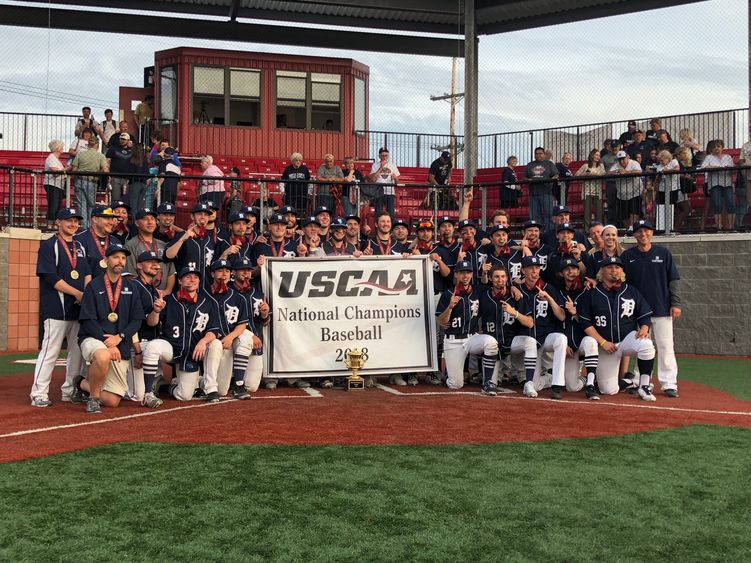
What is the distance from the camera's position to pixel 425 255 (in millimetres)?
11742

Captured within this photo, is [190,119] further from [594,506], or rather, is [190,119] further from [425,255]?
[594,506]

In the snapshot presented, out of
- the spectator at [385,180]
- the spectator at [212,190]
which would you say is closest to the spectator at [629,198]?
the spectator at [385,180]

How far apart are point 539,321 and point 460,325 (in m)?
1.00

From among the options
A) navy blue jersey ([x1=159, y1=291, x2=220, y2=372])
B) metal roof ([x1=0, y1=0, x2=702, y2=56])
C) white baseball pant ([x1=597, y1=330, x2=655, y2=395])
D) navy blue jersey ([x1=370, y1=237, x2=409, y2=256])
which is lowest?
white baseball pant ([x1=597, y1=330, x2=655, y2=395])

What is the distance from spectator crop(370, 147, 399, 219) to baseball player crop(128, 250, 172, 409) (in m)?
7.02

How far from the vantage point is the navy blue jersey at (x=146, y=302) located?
9750 millimetres

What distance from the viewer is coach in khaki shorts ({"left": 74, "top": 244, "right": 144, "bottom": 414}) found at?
9077 millimetres

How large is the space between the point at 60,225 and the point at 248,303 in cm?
229

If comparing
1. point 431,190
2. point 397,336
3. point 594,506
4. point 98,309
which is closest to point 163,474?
point 594,506

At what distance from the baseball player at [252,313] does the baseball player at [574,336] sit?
372cm

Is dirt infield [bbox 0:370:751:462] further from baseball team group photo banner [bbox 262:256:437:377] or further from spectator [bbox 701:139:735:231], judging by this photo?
spectator [bbox 701:139:735:231]

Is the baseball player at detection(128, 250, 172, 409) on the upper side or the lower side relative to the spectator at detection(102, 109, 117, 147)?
lower

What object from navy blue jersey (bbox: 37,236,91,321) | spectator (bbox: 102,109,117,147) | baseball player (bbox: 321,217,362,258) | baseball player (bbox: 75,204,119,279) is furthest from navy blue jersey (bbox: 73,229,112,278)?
spectator (bbox: 102,109,117,147)

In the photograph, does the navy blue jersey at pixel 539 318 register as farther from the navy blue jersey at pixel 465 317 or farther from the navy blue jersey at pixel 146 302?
the navy blue jersey at pixel 146 302
